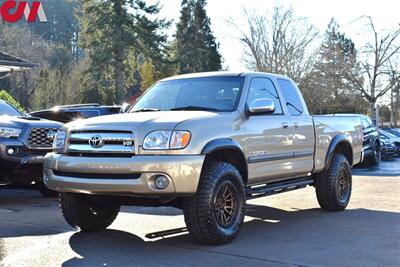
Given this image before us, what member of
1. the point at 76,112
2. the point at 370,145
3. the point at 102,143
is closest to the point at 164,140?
the point at 102,143

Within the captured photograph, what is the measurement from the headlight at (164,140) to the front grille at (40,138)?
388 centimetres

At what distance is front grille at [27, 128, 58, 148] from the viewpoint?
8992 mm

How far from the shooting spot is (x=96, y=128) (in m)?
5.97

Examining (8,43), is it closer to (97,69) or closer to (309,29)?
(97,69)

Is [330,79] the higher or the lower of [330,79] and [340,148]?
the higher

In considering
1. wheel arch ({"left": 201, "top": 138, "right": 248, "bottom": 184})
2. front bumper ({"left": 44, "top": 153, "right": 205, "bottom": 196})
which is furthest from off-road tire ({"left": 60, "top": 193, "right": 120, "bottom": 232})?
wheel arch ({"left": 201, "top": 138, "right": 248, "bottom": 184})

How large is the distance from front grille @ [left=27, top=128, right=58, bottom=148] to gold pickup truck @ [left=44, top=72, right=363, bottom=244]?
234 cm

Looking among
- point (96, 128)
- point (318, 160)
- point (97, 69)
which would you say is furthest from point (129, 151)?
point (97, 69)

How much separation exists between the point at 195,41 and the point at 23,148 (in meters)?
46.1

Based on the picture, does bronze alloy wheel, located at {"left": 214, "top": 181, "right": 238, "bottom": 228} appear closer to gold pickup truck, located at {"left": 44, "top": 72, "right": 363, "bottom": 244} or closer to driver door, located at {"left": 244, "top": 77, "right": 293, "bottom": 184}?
gold pickup truck, located at {"left": 44, "top": 72, "right": 363, "bottom": 244}

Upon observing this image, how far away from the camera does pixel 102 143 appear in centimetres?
587

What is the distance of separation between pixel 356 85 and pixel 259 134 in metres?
32.9

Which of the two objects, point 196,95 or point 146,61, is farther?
point 146,61

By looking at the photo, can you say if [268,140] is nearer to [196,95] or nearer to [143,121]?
[196,95]
